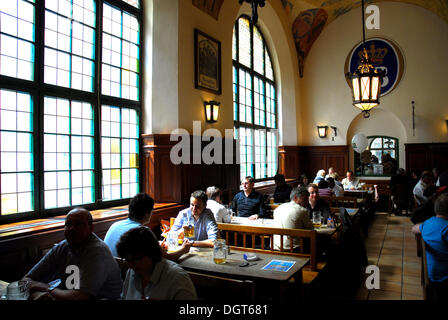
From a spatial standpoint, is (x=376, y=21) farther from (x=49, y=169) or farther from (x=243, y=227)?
(x=49, y=169)

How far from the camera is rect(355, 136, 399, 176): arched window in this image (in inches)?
459

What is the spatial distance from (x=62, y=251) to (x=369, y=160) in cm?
1139

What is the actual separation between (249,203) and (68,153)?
2.95 m

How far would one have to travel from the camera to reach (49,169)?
4.61 m

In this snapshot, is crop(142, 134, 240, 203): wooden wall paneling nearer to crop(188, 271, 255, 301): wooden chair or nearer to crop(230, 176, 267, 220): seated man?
crop(230, 176, 267, 220): seated man

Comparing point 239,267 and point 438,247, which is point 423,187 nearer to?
point 438,247

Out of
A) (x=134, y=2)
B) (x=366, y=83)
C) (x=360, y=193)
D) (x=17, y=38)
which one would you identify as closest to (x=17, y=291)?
(x=17, y=38)

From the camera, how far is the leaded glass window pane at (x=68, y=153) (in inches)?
182

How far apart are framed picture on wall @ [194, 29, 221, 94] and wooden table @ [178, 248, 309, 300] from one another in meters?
4.17

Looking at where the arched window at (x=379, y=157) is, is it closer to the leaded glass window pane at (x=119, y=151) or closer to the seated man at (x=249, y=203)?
the seated man at (x=249, y=203)

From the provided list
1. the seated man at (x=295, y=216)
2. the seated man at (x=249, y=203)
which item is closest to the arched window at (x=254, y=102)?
the seated man at (x=249, y=203)

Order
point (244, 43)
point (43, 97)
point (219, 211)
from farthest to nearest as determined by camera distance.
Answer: point (244, 43) → point (219, 211) → point (43, 97)

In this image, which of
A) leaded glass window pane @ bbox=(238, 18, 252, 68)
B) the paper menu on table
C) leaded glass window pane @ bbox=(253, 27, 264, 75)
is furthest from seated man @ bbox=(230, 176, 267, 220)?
leaded glass window pane @ bbox=(253, 27, 264, 75)

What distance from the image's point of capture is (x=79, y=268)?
2.43 meters
